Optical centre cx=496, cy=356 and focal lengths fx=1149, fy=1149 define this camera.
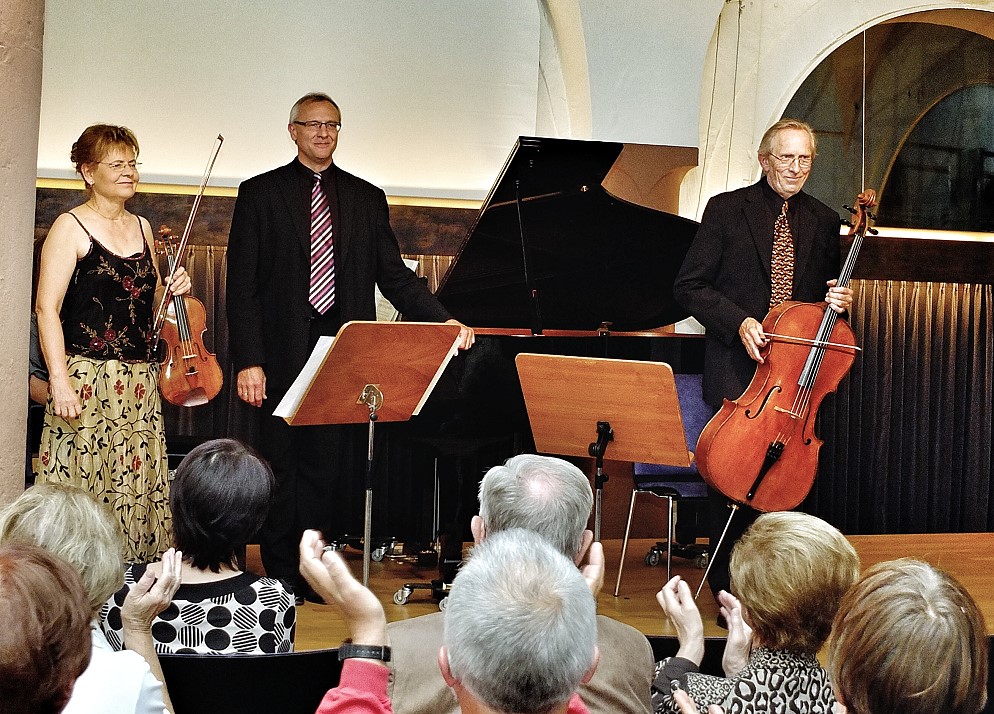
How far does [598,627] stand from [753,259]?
8.97 ft

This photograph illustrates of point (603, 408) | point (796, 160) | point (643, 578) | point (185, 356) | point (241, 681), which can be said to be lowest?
point (643, 578)

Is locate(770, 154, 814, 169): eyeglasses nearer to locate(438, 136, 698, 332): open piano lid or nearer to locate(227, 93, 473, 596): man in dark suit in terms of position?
locate(438, 136, 698, 332): open piano lid

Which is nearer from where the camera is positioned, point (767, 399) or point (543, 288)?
point (767, 399)

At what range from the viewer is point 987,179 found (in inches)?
286

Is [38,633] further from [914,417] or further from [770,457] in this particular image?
[914,417]

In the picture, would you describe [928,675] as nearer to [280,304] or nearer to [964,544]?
[280,304]

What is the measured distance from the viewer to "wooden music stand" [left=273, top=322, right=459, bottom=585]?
11.8ft

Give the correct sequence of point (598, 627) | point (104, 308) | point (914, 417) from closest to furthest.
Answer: point (598, 627), point (104, 308), point (914, 417)

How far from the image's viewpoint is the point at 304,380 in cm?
363

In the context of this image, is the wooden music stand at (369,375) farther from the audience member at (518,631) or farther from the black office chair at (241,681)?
the audience member at (518,631)

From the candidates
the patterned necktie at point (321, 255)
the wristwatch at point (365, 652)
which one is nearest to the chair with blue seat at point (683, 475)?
the patterned necktie at point (321, 255)

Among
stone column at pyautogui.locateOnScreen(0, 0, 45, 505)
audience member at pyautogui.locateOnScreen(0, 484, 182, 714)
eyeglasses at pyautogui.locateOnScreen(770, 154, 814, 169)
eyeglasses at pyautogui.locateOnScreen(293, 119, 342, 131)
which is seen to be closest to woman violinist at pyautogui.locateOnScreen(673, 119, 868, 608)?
eyeglasses at pyautogui.locateOnScreen(770, 154, 814, 169)

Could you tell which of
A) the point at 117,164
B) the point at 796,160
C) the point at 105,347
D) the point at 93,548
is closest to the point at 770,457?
the point at 796,160

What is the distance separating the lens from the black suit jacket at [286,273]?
4.39 m
